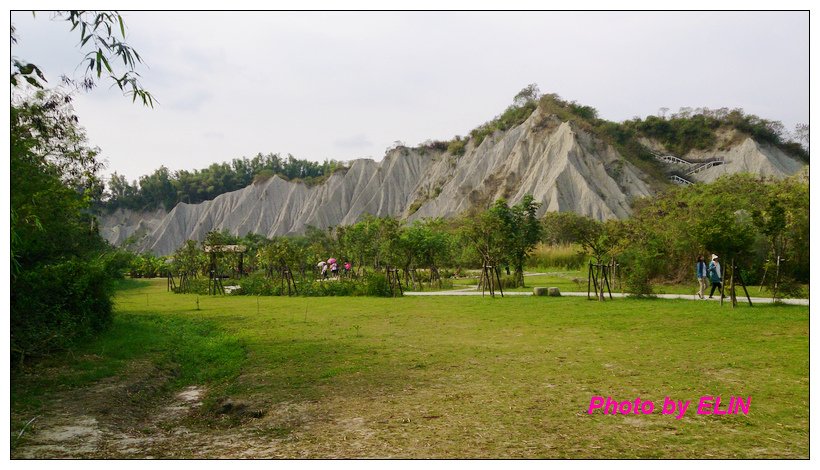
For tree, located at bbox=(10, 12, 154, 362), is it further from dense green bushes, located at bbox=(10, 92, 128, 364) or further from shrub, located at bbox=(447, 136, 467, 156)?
shrub, located at bbox=(447, 136, 467, 156)

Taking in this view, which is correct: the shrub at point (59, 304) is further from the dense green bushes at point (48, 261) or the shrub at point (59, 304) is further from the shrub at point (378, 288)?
the shrub at point (378, 288)

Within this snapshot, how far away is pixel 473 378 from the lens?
7.03m

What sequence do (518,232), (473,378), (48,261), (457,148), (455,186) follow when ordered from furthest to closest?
1. (457,148)
2. (455,186)
3. (518,232)
4. (48,261)
5. (473,378)

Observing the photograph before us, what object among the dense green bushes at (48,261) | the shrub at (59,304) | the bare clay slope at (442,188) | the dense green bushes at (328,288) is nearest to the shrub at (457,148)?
the bare clay slope at (442,188)

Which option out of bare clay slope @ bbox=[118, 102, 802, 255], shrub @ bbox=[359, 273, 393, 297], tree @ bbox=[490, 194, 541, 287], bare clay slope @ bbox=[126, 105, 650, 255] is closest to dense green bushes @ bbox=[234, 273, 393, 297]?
shrub @ bbox=[359, 273, 393, 297]

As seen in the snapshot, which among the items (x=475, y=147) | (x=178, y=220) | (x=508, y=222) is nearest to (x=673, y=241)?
(x=508, y=222)

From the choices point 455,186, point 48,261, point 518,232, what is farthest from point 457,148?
point 48,261

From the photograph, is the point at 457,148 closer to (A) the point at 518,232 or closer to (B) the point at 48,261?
(A) the point at 518,232

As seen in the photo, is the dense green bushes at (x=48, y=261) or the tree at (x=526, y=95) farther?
the tree at (x=526, y=95)

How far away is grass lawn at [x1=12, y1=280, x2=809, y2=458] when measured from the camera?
189 inches

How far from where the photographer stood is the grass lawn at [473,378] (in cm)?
479

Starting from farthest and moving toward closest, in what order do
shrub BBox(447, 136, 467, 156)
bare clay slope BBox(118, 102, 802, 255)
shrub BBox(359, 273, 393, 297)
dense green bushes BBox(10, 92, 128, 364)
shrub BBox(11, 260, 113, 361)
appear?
shrub BBox(447, 136, 467, 156), bare clay slope BBox(118, 102, 802, 255), shrub BBox(359, 273, 393, 297), shrub BBox(11, 260, 113, 361), dense green bushes BBox(10, 92, 128, 364)

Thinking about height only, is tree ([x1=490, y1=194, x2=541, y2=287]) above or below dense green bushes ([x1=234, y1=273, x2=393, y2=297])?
above
